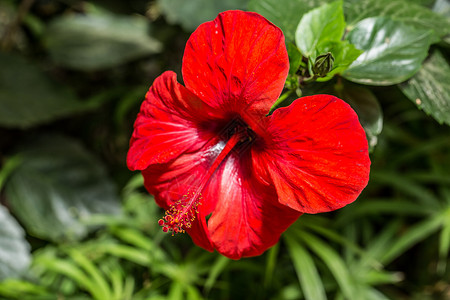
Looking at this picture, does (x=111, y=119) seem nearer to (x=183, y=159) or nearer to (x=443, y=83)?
(x=183, y=159)

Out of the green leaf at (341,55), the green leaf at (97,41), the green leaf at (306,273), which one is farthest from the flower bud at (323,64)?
the green leaf at (97,41)

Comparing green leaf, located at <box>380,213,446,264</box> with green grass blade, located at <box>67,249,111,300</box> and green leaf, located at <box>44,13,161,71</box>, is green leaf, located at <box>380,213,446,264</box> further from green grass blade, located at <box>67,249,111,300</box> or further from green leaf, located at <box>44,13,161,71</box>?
green leaf, located at <box>44,13,161,71</box>

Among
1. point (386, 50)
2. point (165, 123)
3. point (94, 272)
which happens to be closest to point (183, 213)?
point (165, 123)

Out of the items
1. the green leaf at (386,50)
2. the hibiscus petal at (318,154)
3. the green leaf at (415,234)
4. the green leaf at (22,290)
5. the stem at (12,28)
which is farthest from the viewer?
the stem at (12,28)

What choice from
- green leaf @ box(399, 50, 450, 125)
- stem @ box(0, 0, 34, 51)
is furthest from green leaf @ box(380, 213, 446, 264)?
stem @ box(0, 0, 34, 51)

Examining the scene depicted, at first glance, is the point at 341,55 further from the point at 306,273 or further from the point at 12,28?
the point at 12,28

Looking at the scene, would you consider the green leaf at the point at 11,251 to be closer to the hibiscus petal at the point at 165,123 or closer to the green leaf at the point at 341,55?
the hibiscus petal at the point at 165,123

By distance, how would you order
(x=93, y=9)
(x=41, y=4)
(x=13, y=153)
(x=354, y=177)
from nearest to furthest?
(x=354, y=177)
(x=13, y=153)
(x=93, y=9)
(x=41, y=4)

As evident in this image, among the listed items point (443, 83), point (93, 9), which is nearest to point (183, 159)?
point (443, 83)
